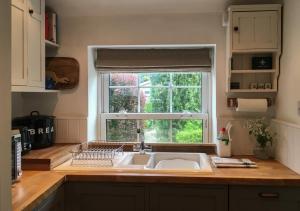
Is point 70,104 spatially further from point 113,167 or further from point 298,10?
point 298,10

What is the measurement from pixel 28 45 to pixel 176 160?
1.39 meters

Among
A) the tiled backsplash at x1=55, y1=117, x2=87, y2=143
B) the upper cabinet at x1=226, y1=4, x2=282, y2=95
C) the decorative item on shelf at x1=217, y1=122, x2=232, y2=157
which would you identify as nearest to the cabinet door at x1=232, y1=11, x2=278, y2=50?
the upper cabinet at x1=226, y1=4, x2=282, y2=95

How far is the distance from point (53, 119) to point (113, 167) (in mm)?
817

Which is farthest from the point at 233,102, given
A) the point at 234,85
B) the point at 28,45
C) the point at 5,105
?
the point at 5,105

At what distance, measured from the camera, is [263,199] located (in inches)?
73.7

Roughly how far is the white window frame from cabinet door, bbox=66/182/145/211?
3.12 feet

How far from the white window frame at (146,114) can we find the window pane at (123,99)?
47 millimetres

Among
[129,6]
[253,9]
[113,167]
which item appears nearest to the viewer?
[113,167]

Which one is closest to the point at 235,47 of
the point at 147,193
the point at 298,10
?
the point at 298,10

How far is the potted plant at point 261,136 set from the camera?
236cm

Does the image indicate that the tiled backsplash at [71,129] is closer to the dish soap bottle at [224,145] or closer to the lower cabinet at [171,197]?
the lower cabinet at [171,197]

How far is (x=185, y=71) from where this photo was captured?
2.74m

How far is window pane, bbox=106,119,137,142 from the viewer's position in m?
2.86

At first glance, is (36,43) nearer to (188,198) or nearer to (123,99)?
(123,99)
